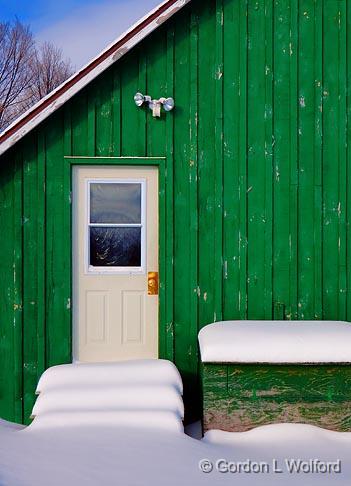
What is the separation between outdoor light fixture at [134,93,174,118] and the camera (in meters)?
5.92

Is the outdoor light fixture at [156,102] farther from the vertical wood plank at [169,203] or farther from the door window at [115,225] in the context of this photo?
the door window at [115,225]

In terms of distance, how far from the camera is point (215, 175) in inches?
237

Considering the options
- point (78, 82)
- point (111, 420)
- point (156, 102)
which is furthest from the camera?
point (156, 102)

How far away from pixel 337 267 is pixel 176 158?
88.3 inches

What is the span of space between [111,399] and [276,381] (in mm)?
1598

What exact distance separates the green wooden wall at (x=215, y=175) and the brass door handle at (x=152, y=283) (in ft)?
0.55

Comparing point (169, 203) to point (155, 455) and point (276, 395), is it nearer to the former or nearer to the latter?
point (276, 395)


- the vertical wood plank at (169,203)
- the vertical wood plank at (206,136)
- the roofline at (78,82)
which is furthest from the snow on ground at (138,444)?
the roofline at (78,82)

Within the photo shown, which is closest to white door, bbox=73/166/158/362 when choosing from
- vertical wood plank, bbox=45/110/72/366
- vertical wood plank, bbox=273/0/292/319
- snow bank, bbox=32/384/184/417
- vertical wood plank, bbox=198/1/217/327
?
vertical wood plank, bbox=45/110/72/366

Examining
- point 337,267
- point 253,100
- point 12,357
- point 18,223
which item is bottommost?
point 12,357

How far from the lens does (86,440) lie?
4.40 metres

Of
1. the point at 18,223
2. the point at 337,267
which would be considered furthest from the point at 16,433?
the point at 337,267

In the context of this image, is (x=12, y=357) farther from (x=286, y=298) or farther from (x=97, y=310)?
(x=286, y=298)

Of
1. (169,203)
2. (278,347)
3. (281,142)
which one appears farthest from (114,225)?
(278,347)
